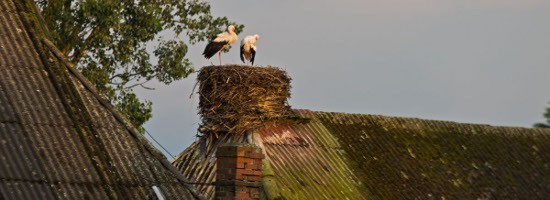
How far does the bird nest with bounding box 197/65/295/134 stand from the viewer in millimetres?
25578

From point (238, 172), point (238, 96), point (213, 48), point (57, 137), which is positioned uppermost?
point (213, 48)

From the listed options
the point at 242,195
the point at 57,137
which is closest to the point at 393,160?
→ the point at 242,195

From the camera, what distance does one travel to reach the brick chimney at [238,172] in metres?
16.5

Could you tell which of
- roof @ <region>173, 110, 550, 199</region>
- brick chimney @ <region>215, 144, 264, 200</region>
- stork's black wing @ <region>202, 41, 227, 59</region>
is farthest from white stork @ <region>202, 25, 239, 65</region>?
brick chimney @ <region>215, 144, 264, 200</region>

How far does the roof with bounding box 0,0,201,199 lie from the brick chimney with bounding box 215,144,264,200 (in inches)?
71.0

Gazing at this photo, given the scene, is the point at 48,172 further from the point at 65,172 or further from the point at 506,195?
the point at 506,195

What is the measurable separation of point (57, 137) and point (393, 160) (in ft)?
47.3

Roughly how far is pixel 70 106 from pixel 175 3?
Result: 15.2 m

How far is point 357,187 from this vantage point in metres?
26.3

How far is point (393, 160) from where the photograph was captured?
2791 cm

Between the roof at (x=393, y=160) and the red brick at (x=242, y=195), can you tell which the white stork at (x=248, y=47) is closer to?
the roof at (x=393, y=160)

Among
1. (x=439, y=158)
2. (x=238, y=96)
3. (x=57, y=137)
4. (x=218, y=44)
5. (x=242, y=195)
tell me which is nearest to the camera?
(x=57, y=137)

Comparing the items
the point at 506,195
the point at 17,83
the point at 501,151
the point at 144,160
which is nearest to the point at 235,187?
the point at 144,160

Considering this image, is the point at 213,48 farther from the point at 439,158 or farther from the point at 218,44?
the point at 439,158
